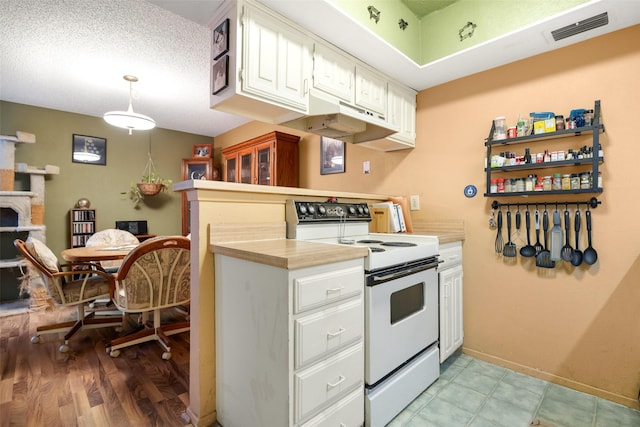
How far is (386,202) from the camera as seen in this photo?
2.60 m

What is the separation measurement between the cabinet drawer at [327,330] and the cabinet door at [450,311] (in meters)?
0.92

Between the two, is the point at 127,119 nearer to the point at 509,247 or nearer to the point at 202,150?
the point at 202,150

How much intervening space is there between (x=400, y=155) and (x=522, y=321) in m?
1.63

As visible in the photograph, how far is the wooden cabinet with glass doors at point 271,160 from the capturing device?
3.75 m

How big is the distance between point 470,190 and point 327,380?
1.83m

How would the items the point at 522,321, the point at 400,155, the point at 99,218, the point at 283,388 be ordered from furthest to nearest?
the point at 99,218 → the point at 400,155 → the point at 522,321 → the point at 283,388

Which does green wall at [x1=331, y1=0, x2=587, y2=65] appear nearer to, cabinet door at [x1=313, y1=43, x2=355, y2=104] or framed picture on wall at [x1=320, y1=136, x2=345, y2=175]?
cabinet door at [x1=313, y1=43, x2=355, y2=104]

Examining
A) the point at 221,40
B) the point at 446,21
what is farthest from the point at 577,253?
the point at 221,40

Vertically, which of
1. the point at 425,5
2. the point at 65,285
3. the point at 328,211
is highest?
the point at 425,5

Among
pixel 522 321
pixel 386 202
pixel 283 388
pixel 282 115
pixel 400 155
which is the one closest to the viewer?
pixel 283 388

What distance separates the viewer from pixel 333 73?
6.73 ft

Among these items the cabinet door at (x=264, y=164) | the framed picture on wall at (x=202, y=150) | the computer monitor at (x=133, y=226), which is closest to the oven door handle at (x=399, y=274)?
the cabinet door at (x=264, y=164)

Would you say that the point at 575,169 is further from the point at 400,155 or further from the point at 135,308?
the point at 135,308

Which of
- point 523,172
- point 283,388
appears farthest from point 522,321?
point 283,388
